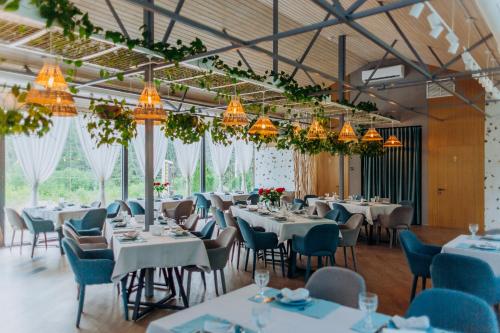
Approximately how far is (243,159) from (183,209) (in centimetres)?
594

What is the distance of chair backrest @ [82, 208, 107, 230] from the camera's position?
7239 millimetres

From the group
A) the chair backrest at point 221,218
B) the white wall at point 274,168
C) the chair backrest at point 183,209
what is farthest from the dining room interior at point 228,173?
the chair backrest at point 183,209

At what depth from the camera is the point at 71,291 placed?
17.5ft

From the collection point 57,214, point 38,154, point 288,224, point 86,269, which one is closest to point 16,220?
point 57,214

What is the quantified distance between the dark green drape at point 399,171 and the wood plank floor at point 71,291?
4.76 m

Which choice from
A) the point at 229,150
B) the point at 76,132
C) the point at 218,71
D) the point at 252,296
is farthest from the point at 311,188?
the point at 252,296

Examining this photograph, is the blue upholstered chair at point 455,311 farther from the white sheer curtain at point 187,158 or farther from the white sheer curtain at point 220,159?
the white sheer curtain at point 220,159

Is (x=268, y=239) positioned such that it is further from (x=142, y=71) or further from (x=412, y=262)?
(x=142, y=71)

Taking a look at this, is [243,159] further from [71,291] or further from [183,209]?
[71,291]

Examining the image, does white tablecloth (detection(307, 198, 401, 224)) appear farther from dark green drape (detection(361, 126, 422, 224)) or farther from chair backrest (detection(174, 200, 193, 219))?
chair backrest (detection(174, 200, 193, 219))

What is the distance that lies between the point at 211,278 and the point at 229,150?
8.54m

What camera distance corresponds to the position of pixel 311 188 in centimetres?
1394

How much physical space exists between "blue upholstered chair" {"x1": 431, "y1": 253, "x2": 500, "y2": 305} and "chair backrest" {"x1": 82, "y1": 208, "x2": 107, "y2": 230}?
5965 mm

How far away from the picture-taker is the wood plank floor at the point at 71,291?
168 inches
